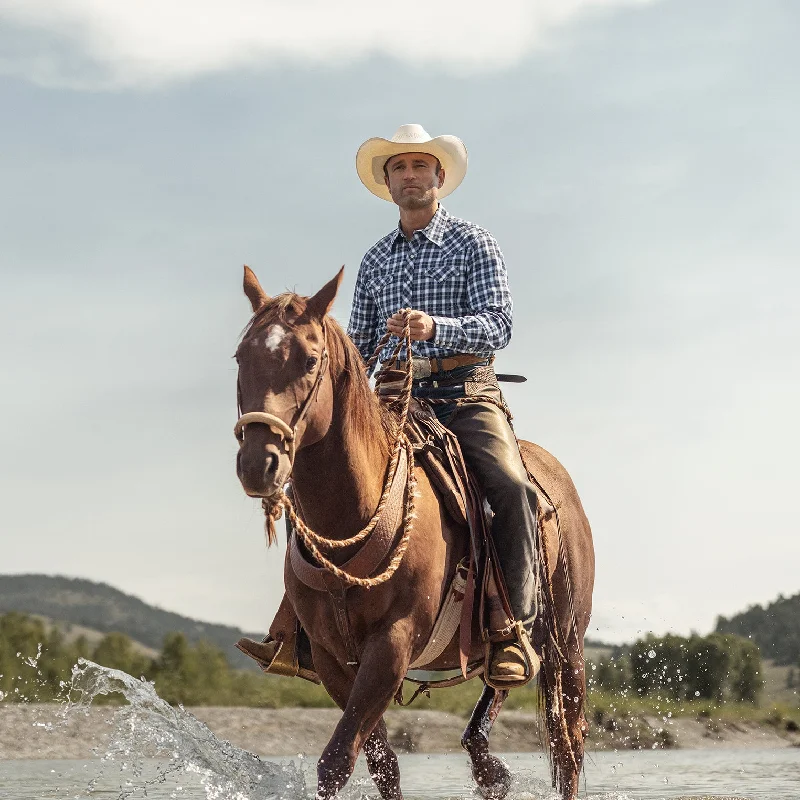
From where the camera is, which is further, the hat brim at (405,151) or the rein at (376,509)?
the hat brim at (405,151)

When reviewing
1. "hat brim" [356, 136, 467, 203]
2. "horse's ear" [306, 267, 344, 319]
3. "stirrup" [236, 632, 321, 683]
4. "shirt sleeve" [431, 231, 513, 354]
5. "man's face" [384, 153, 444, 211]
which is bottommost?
"stirrup" [236, 632, 321, 683]

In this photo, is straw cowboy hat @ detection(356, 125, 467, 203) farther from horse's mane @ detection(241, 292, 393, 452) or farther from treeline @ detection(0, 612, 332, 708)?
treeline @ detection(0, 612, 332, 708)

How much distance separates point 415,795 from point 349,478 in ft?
17.2

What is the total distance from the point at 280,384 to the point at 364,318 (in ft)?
9.11

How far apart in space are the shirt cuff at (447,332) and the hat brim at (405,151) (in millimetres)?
1538

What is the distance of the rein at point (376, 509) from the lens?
15.7 ft

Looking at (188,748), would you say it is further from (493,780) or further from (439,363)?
(439,363)

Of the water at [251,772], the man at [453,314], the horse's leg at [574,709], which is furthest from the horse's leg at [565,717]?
the man at [453,314]

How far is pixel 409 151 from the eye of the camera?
753cm

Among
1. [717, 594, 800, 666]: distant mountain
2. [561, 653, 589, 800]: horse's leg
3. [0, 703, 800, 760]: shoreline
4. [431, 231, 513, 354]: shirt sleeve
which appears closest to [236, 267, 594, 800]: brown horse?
[431, 231, 513, 354]: shirt sleeve

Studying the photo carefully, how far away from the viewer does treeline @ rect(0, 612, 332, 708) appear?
17469 mm

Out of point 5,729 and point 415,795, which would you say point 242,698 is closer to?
point 5,729

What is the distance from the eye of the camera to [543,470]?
26.6ft

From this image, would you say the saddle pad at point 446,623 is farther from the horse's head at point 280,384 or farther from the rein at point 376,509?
Answer: the horse's head at point 280,384
